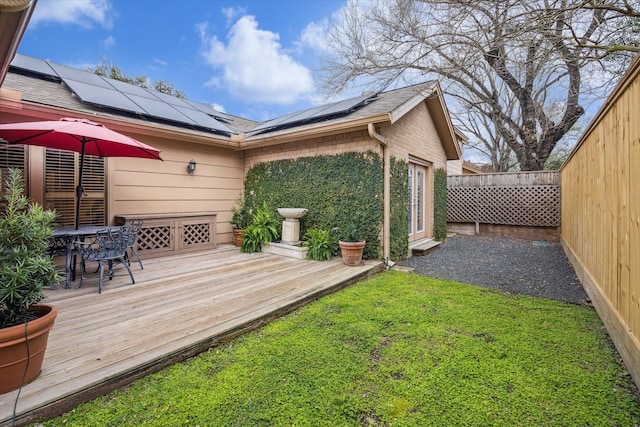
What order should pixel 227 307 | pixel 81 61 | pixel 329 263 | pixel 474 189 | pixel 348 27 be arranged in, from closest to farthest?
1. pixel 227 307
2. pixel 329 263
3. pixel 348 27
4. pixel 474 189
5. pixel 81 61

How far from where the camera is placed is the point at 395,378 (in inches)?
86.9

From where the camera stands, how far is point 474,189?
10.1m

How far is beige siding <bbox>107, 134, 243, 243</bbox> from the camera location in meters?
5.62

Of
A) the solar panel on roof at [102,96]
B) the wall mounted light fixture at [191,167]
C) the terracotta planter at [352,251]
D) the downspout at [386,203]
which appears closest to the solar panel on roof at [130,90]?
the solar panel on roof at [102,96]

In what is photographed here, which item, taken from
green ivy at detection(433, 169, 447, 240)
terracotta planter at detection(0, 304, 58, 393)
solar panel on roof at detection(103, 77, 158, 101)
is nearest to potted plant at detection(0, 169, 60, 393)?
terracotta planter at detection(0, 304, 58, 393)

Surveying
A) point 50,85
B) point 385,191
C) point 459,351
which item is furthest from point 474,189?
point 50,85

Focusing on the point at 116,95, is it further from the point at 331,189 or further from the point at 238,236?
the point at 331,189

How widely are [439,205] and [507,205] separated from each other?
107 inches

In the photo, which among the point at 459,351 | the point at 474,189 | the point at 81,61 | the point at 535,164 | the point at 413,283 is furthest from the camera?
the point at 81,61

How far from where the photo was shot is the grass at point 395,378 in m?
1.81

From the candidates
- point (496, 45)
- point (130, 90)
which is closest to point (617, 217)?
point (496, 45)

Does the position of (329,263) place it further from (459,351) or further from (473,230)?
(473,230)

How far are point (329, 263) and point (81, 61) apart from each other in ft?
60.1

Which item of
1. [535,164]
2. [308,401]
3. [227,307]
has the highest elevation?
[535,164]
